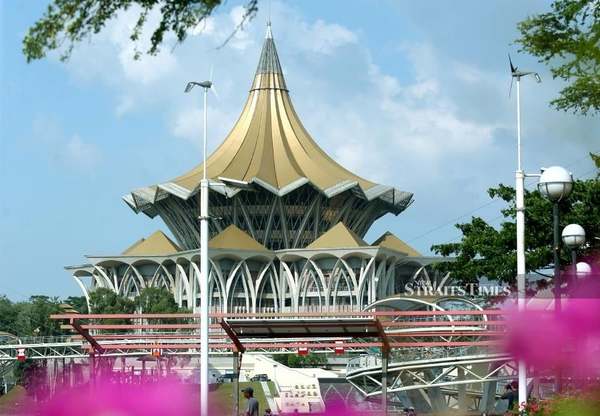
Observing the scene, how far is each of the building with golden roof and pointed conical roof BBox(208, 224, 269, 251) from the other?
10 cm

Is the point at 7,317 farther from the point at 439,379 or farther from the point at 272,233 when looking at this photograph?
the point at 439,379

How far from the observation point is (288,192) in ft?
321

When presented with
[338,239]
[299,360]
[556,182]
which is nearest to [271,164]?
[338,239]

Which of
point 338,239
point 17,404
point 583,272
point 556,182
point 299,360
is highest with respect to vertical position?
point 338,239

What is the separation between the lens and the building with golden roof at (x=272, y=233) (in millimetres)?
96375

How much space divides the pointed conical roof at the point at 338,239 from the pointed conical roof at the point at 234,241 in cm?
475

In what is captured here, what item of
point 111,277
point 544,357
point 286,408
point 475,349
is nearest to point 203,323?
point 286,408

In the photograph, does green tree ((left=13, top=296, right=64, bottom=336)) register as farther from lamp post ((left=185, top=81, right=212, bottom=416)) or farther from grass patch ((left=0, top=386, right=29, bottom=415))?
lamp post ((left=185, top=81, right=212, bottom=416))

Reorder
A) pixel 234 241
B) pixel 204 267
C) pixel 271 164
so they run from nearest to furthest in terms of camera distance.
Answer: pixel 204 267
pixel 234 241
pixel 271 164

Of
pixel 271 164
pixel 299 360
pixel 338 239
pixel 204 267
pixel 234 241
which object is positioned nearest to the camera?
pixel 204 267

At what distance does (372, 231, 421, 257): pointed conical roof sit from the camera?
103500 mm

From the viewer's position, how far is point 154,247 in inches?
3991

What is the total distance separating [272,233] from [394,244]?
434 inches

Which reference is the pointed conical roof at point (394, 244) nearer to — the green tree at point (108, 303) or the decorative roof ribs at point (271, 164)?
the decorative roof ribs at point (271, 164)
